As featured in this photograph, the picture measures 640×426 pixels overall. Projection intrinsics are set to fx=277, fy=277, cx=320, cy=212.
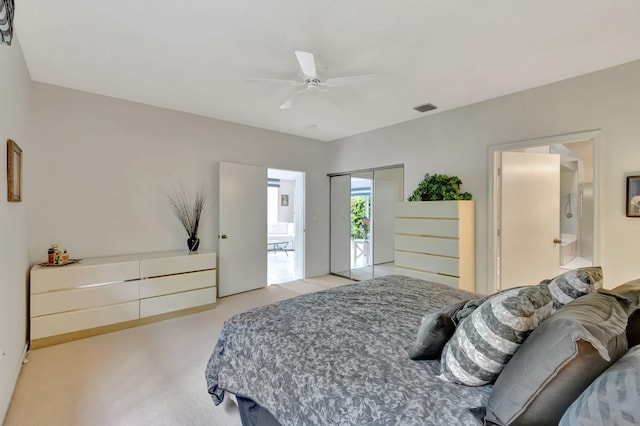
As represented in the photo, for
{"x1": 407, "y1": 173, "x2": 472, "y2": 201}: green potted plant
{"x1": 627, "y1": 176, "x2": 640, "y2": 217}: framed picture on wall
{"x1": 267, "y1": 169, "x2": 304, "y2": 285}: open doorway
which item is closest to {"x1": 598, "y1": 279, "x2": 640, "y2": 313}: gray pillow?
{"x1": 627, "y1": 176, "x2": 640, "y2": 217}: framed picture on wall

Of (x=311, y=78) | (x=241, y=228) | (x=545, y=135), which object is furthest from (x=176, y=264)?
(x=545, y=135)

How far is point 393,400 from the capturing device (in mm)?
1030

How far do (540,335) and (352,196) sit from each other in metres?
4.30

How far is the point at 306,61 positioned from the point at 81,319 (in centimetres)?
321

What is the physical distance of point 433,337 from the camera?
124cm

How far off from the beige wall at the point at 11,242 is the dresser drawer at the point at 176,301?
961 mm

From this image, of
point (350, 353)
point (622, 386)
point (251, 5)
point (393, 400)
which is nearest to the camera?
point (622, 386)

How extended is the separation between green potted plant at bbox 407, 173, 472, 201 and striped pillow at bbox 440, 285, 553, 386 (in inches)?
98.4

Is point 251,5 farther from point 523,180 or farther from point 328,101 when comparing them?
point 523,180

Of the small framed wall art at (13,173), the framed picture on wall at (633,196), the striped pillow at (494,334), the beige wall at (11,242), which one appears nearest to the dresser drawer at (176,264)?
the beige wall at (11,242)

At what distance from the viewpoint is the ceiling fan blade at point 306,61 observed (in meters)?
1.92

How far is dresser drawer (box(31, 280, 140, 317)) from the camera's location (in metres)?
2.57

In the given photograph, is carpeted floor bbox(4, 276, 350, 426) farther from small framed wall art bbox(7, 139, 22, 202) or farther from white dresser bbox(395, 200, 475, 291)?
white dresser bbox(395, 200, 475, 291)

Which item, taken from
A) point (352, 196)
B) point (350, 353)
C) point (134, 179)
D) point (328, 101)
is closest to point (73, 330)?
point (134, 179)
